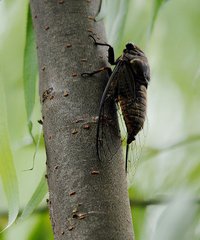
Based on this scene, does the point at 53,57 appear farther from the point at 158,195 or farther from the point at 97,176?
the point at 158,195

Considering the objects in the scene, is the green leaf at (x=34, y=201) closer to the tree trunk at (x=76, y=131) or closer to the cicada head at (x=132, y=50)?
the tree trunk at (x=76, y=131)

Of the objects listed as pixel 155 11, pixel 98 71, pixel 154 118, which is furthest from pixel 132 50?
pixel 154 118

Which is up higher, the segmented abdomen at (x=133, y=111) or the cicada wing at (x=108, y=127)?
the cicada wing at (x=108, y=127)

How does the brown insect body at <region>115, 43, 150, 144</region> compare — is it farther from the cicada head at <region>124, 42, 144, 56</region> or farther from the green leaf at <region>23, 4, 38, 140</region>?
the green leaf at <region>23, 4, 38, 140</region>

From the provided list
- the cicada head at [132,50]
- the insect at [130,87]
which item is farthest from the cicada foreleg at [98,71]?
the cicada head at [132,50]

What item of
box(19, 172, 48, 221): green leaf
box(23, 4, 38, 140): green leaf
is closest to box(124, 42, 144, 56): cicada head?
box(23, 4, 38, 140): green leaf

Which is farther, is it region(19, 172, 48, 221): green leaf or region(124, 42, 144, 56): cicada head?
region(124, 42, 144, 56): cicada head

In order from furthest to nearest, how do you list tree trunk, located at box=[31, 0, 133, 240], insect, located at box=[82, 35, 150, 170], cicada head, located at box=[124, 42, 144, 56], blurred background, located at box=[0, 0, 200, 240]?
blurred background, located at box=[0, 0, 200, 240] < cicada head, located at box=[124, 42, 144, 56] < insect, located at box=[82, 35, 150, 170] < tree trunk, located at box=[31, 0, 133, 240]

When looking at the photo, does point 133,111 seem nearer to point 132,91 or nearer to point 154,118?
point 132,91
